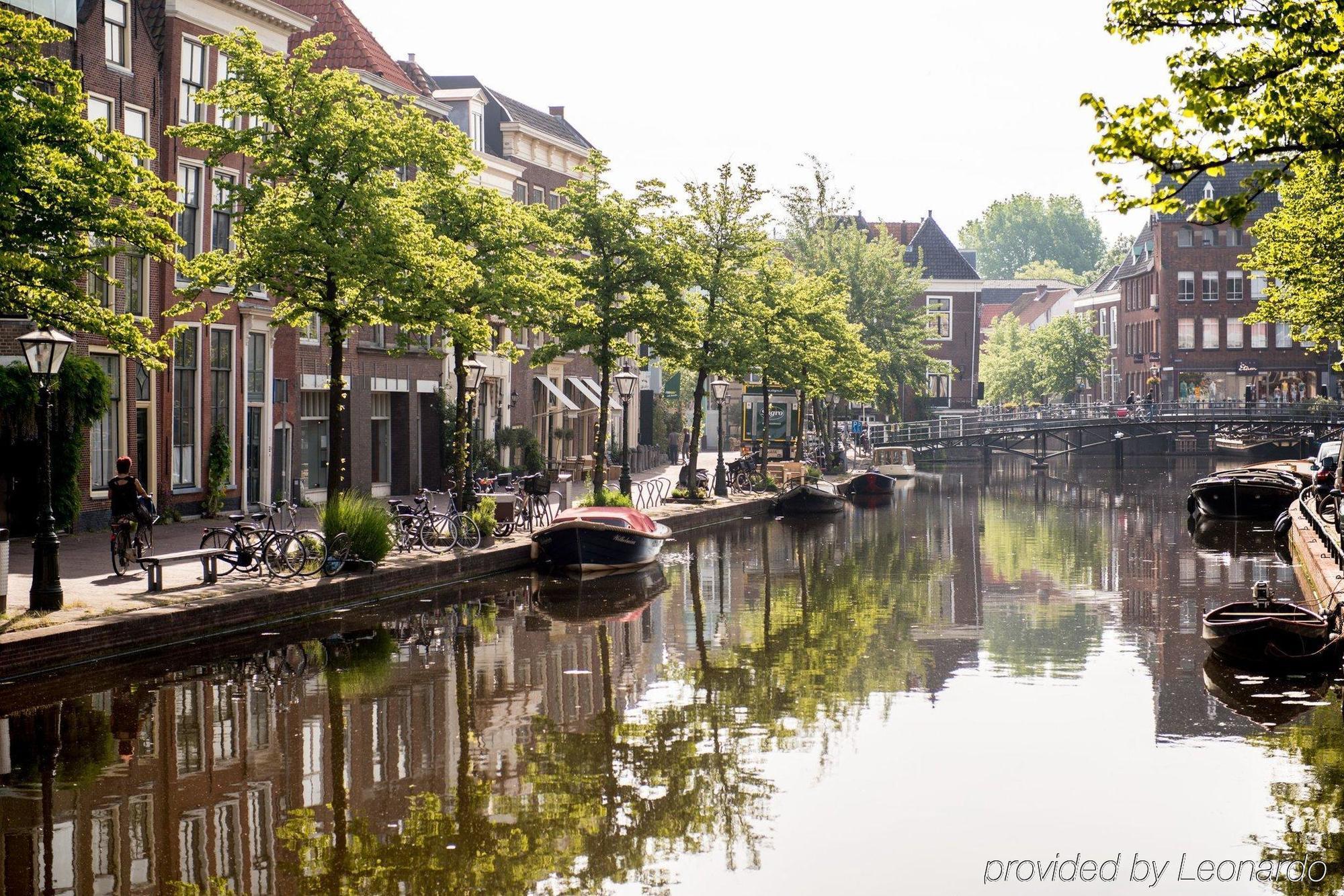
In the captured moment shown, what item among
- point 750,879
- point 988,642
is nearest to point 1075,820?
point 750,879

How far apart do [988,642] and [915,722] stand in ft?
21.3

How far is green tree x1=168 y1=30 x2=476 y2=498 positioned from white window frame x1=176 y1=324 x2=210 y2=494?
787cm

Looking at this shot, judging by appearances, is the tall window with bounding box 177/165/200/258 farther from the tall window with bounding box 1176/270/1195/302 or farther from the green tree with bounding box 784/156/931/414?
the tall window with bounding box 1176/270/1195/302

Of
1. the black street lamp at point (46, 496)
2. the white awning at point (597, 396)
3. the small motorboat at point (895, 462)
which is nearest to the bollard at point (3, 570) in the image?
the black street lamp at point (46, 496)

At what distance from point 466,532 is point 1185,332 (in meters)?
87.6

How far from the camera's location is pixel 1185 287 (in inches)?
4267

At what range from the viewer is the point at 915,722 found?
632 inches

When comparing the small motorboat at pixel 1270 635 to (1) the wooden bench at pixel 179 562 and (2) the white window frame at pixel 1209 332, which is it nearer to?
(1) the wooden bench at pixel 179 562

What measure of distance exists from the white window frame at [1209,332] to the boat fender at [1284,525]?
6957 centimetres

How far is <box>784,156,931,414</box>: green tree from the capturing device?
259ft

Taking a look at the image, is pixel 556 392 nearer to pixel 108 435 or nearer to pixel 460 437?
pixel 460 437

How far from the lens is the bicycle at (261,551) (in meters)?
23.8

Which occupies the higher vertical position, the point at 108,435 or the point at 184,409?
the point at 184,409

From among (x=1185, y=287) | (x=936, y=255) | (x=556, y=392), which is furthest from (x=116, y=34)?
(x=1185, y=287)
